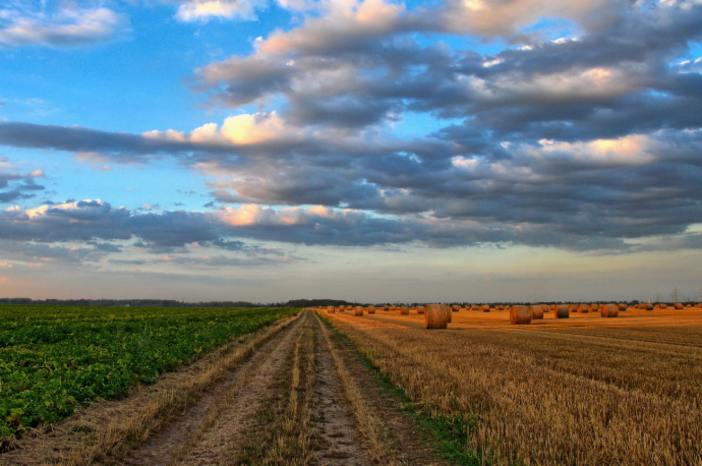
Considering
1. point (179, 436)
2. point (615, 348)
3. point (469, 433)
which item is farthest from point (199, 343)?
point (615, 348)

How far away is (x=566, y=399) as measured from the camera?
29.6ft

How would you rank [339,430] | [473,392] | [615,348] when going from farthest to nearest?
[615,348], [473,392], [339,430]

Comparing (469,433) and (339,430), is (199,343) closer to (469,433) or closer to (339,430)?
(339,430)

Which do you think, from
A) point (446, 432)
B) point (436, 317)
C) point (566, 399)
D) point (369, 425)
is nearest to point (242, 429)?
point (369, 425)

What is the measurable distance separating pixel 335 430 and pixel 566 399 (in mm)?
4523

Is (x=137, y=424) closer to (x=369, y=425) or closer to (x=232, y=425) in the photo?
(x=232, y=425)

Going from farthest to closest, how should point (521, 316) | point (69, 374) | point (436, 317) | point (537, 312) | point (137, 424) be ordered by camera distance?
point (537, 312), point (521, 316), point (436, 317), point (69, 374), point (137, 424)

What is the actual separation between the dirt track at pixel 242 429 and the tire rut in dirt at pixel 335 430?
16 mm

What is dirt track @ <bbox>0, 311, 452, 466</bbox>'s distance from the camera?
21.8ft

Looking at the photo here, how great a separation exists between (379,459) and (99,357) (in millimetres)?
10575

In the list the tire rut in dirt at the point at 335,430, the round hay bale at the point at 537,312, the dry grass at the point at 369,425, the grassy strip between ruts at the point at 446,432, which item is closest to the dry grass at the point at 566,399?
the grassy strip between ruts at the point at 446,432

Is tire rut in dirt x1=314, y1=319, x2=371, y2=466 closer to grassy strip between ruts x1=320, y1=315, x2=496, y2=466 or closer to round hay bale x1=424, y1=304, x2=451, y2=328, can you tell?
grassy strip between ruts x1=320, y1=315, x2=496, y2=466

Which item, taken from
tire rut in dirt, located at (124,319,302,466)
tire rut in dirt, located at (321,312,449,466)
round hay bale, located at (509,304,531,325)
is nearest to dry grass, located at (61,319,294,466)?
tire rut in dirt, located at (124,319,302,466)

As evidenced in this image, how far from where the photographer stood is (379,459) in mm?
6516
